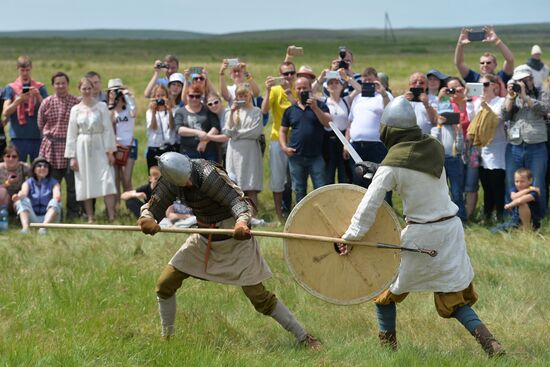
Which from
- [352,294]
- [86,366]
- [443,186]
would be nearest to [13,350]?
[86,366]

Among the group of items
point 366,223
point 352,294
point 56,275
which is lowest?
point 56,275

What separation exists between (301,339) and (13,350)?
1.95 m

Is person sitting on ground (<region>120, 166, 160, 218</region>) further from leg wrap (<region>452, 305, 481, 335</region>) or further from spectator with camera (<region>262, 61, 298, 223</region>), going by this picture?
leg wrap (<region>452, 305, 481, 335</region>)

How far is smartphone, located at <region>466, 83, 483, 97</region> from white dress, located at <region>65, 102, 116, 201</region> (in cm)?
425

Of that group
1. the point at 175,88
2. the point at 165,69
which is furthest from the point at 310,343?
the point at 165,69

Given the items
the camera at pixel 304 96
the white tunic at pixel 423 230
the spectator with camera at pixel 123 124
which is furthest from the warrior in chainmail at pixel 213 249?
the spectator with camera at pixel 123 124

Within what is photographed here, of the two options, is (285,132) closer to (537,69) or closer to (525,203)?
(525,203)

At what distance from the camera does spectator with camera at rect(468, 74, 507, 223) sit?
11.8m

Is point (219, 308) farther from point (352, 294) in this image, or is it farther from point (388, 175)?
point (388, 175)

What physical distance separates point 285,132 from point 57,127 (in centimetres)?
284

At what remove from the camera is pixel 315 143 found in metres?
12.1

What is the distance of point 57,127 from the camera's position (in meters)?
13.0

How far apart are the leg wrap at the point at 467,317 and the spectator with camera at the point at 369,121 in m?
5.11

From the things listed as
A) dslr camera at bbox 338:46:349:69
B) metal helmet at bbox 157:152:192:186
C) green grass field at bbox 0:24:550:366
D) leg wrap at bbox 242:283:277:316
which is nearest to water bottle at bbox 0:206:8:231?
green grass field at bbox 0:24:550:366
